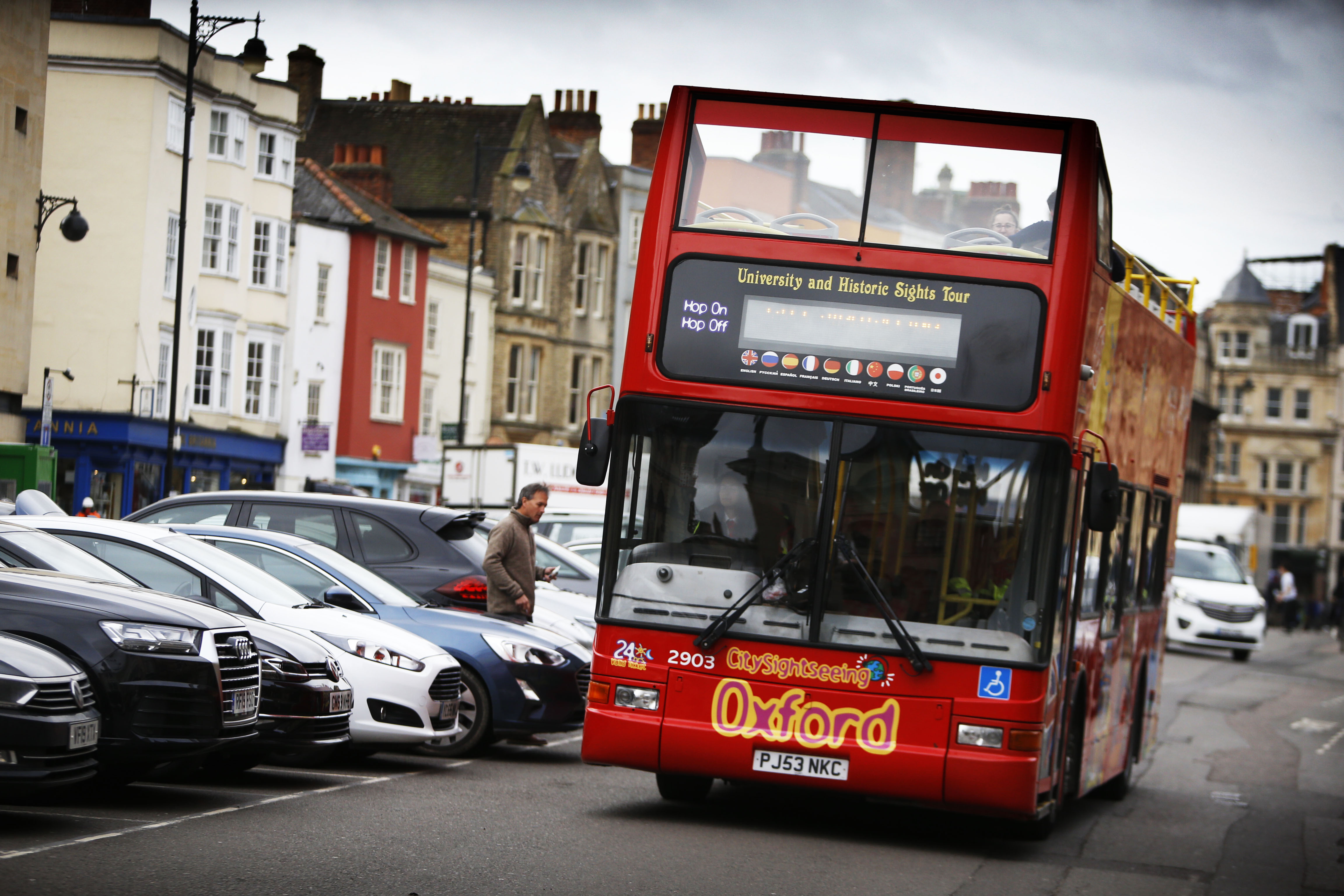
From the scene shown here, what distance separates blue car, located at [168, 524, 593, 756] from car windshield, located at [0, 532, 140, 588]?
2436mm

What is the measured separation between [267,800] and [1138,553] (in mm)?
6811

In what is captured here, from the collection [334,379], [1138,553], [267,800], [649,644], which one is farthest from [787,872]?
[334,379]

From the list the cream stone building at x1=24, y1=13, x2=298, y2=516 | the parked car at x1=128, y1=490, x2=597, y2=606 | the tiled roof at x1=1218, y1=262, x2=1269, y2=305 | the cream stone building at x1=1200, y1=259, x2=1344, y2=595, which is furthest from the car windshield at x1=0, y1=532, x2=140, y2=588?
the tiled roof at x1=1218, y1=262, x2=1269, y2=305

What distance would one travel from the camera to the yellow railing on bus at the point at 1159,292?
12398mm

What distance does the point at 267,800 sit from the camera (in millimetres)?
10148

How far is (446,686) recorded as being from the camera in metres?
11.9

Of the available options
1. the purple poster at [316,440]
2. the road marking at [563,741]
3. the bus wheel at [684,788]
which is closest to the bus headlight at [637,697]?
the bus wheel at [684,788]

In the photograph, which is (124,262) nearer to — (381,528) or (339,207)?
(339,207)

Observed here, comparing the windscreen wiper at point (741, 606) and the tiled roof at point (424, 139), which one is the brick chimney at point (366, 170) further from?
the windscreen wiper at point (741, 606)

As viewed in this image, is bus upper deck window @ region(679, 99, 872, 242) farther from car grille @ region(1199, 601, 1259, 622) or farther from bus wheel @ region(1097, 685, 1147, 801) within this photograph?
car grille @ region(1199, 601, 1259, 622)

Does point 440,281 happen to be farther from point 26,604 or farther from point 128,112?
point 26,604

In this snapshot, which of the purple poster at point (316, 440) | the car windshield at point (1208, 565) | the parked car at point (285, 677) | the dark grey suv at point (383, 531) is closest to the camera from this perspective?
the parked car at point (285, 677)

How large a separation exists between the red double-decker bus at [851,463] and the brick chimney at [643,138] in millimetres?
56348

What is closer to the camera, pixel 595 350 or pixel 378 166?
pixel 378 166
